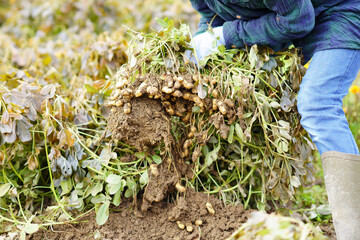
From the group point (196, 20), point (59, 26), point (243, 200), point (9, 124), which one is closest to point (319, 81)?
point (243, 200)

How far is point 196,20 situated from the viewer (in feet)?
11.2

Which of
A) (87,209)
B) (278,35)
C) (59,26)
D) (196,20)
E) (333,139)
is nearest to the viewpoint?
(333,139)

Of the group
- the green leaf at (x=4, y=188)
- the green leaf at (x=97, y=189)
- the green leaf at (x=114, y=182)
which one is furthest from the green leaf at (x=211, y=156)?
the green leaf at (x=4, y=188)

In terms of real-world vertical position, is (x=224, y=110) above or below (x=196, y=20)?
above

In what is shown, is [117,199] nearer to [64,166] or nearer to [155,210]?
[155,210]

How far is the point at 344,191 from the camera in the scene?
1323mm

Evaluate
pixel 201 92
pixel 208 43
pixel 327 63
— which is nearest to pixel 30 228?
pixel 201 92

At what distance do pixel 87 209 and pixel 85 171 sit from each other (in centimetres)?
17

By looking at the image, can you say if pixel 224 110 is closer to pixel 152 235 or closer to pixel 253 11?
pixel 253 11

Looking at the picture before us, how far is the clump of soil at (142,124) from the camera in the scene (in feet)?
4.81

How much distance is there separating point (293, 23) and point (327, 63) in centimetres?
21

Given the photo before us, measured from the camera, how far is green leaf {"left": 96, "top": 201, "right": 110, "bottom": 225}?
1.43 metres

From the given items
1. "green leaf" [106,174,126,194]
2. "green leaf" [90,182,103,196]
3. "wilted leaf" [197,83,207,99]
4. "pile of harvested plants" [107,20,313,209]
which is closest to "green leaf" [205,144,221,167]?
"pile of harvested plants" [107,20,313,209]

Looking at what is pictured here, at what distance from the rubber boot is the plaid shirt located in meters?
0.45
